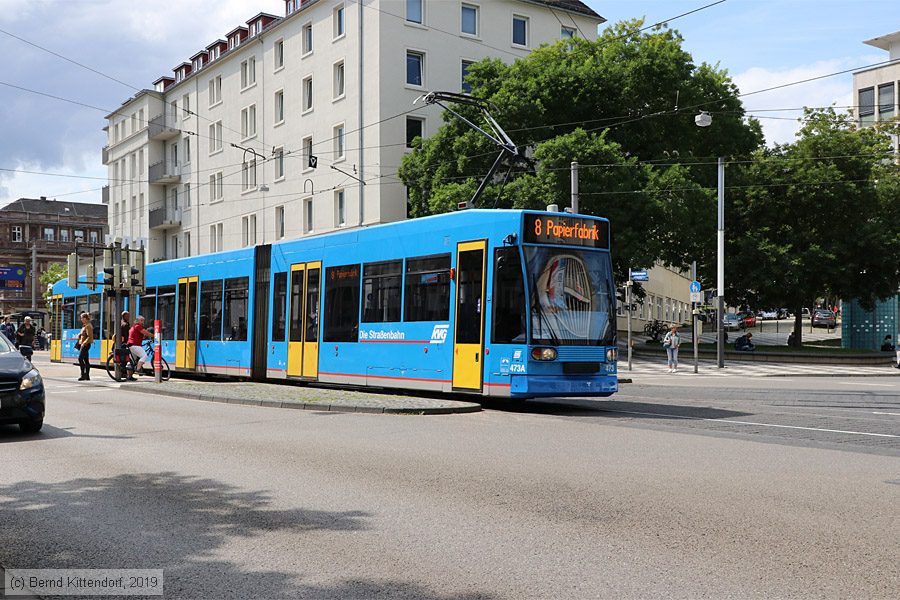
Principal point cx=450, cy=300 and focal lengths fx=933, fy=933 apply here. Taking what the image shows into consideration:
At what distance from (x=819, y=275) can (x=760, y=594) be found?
38599 mm

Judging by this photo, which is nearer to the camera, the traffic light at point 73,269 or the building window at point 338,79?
the traffic light at point 73,269

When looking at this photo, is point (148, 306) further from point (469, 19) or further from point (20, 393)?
point (469, 19)

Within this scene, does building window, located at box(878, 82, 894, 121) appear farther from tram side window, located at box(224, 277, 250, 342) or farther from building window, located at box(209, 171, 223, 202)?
tram side window, located at box(224, 277, 250, 342)

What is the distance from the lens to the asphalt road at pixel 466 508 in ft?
16.8

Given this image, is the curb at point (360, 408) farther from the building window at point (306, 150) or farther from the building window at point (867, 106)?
the building window at point (867, 106)

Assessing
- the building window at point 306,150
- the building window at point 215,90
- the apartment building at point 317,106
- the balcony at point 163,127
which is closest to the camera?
the apartment building at point 317,106

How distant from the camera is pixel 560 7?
48.3 metres

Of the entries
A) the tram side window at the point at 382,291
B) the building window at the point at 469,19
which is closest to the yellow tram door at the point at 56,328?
the tram side window at the point at 382,291

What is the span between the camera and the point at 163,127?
61188 millimetres

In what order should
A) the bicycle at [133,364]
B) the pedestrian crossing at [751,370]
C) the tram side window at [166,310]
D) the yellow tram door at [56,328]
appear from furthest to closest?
the yellow tram door at [56,328]
the pedestrian crossing at [751,370]
the tram side window at [166,310]
the bicycle at [133,364]

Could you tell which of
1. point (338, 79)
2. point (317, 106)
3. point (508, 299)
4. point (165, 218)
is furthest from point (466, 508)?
point (165, 218)

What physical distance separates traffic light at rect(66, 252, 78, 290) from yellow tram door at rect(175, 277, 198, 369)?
4099 millimetres

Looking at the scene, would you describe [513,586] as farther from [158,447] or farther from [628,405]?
[628,405]

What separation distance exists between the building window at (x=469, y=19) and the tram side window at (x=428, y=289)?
30.7m
